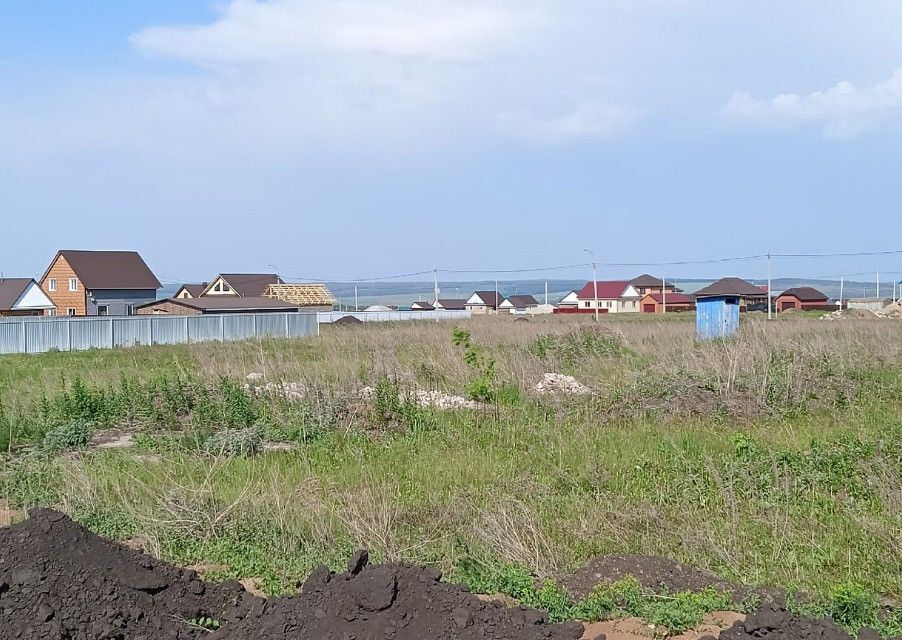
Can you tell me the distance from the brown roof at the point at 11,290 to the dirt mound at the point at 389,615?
168ft

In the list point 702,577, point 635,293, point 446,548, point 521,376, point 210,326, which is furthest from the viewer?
point 635,293

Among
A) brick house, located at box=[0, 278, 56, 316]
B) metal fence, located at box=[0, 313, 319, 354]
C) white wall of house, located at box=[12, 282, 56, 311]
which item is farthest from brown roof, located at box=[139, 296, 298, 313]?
metal fence, located at box=[0, 313, 319, 354]

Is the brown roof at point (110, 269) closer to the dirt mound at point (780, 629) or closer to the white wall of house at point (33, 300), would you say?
the white wall of house at point (33, 300)

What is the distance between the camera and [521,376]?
13.9 m

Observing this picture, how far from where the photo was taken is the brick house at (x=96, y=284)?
5000 centimetres

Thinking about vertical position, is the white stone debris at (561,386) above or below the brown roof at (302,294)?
below

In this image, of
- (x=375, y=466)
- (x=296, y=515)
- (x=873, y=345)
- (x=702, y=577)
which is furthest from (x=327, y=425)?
(x=873, y=345)

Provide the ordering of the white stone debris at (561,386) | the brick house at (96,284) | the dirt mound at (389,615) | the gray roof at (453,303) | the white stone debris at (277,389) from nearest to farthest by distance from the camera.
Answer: the dirt mound at (389,615), the white stone debris at (277,389), the white stone debris at (561,386), the brick house at (96,284), the gray roof at (453,303)

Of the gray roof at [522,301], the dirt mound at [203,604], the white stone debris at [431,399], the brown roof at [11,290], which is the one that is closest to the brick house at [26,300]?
the brown roof at [11,290]

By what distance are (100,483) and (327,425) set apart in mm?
3456

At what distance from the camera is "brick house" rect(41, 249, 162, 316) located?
50000 millimetres

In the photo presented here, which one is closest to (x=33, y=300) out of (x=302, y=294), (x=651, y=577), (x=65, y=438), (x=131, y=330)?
(x=131, y=330)

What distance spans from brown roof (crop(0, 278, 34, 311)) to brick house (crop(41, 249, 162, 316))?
1.12 meters

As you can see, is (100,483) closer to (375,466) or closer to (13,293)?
(375,466)
